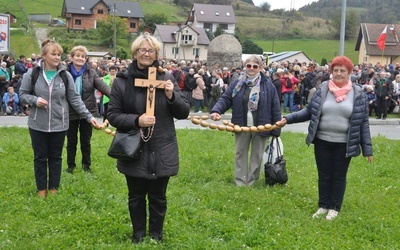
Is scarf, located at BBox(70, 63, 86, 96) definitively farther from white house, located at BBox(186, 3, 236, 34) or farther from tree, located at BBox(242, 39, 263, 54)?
white house, located at BBox(186, 3, 236, 34)

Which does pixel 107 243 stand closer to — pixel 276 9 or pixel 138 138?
pixel 138 138

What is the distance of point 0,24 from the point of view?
20.8 m

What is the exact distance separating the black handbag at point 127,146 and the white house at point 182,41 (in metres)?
61.6

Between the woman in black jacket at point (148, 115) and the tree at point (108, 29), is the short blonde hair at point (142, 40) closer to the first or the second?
the woman in black jacket at point (148, 115)

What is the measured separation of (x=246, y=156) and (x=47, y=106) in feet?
10.8

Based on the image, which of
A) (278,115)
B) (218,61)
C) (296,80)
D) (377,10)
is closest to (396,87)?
(296,80)

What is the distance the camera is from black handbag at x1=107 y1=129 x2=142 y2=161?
5184 mm

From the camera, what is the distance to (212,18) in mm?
98188

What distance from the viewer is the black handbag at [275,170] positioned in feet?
28.1

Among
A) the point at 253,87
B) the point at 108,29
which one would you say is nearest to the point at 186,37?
the point at 108,29

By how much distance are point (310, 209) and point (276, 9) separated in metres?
126

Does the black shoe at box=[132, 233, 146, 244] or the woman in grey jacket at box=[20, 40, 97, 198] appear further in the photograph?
the woman in grey jacket at box=[20, 40, 97, 198]

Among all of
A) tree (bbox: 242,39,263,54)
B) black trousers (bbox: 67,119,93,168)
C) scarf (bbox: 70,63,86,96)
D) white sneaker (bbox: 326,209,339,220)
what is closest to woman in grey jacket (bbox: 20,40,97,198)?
scarf (bbox: 70,63,86,96)

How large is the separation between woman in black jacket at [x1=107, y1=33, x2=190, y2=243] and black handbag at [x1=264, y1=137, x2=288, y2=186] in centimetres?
339
